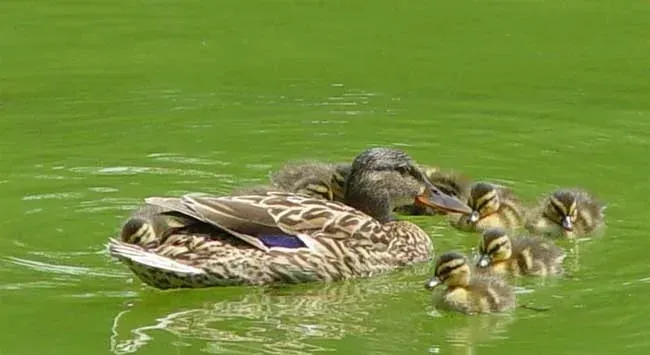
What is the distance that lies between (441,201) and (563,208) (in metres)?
0.54

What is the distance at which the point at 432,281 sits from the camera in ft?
26.3

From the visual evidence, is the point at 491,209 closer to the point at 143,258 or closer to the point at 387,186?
the point at 387,186

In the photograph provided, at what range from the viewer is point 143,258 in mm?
7875

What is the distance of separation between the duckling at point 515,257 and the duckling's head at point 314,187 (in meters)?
1.15

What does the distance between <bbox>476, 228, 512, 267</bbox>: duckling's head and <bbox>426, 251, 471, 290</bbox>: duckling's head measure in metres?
0.35

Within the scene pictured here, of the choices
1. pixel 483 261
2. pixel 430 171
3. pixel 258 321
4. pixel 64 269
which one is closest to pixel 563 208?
pixel 483 261

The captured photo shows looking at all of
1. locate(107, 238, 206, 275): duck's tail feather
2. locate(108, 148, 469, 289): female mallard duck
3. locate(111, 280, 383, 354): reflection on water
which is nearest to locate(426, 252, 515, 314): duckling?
locate(111, 280, 383, 354): reflection on water

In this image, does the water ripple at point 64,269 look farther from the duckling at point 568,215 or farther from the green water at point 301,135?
the duckling at point 568,215

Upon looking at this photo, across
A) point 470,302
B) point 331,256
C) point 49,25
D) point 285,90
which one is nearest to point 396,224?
point 331,256

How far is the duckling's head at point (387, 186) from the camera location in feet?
29.2

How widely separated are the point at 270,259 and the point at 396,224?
2.69 feet

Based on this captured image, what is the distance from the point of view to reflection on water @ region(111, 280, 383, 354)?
24.1ft

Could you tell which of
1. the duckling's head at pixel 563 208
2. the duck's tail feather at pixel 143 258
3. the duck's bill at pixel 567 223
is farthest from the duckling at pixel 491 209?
the duck's tail feather at pixel 143 258

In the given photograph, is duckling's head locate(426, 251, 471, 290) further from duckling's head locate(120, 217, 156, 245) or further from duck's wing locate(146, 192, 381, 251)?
duckling's head locate(120, 217, 156, 245)
